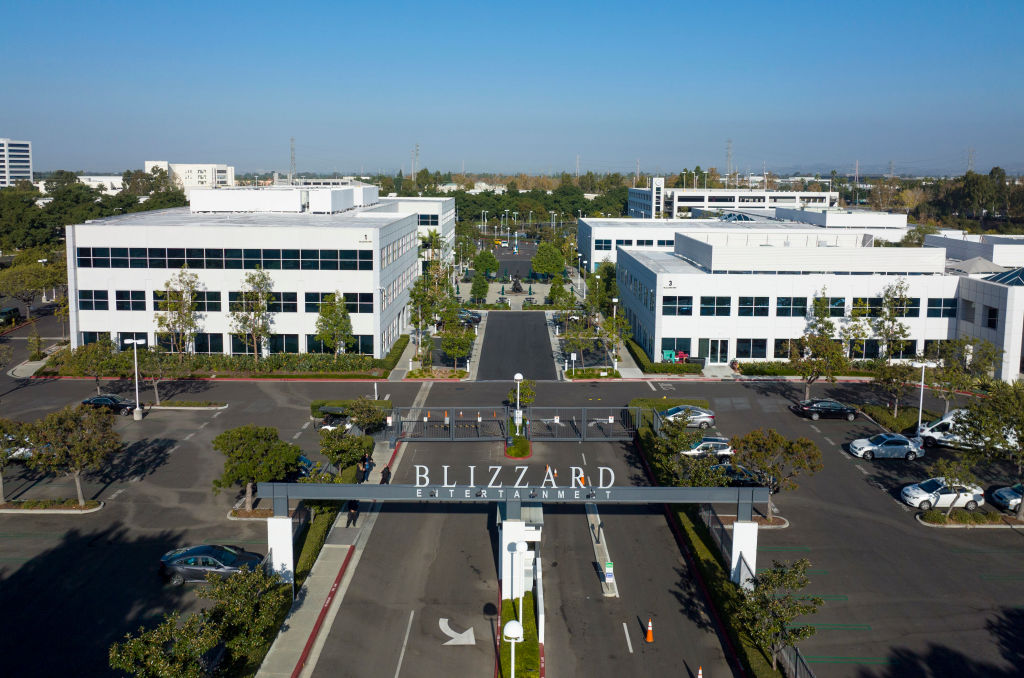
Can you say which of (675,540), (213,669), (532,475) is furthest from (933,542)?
(213,669)

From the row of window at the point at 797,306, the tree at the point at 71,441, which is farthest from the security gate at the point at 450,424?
the row of window at the point at 797,306

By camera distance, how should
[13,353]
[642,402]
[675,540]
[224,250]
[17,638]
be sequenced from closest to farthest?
[17,638] → [675,540] → [642,402] → [224,250] → [13,353]

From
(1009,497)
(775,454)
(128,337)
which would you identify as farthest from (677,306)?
(128,337)

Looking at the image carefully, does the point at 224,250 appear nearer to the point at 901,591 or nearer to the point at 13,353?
the point at 13,353

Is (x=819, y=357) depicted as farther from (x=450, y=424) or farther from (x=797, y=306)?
(x=450, y=424)

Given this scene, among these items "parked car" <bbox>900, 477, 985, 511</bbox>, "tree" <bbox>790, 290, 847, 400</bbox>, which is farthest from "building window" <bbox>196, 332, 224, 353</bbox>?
"parked car" <bbox>900, 477, 985, 511</bbox>

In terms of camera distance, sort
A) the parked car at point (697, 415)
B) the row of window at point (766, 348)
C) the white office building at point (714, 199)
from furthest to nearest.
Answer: the white office building at point (714, 199) < the row of window at point (766, 348) < the parked car at point (697, 415)

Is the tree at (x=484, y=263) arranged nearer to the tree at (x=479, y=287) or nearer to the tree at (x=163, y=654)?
the tree at (x=479, y=287)
